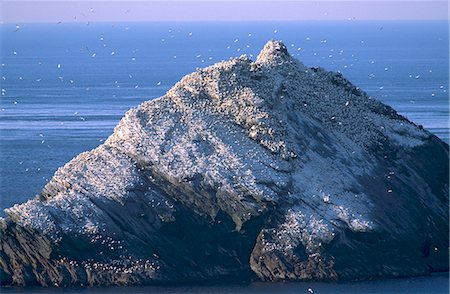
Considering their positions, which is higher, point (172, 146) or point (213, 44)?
point (172, 146)

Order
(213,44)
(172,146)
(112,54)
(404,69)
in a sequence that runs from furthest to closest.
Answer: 1. (213,44)
2. (112,54)
3. (404,69)
4. (172,146)

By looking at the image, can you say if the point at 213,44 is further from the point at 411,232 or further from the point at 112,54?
the point at 411,232

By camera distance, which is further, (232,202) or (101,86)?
(101,86)

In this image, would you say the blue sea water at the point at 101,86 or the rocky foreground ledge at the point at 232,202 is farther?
the blue sea water at the point at 101,86

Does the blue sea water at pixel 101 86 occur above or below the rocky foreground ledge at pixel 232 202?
below

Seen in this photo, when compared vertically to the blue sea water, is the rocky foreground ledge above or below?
above

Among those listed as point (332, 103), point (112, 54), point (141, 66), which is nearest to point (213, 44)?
point (112, 54)

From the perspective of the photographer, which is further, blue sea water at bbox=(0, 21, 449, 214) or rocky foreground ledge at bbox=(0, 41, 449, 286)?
blue sea water at bbox=(0, 21, 449, 214)

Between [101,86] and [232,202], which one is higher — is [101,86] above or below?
below
